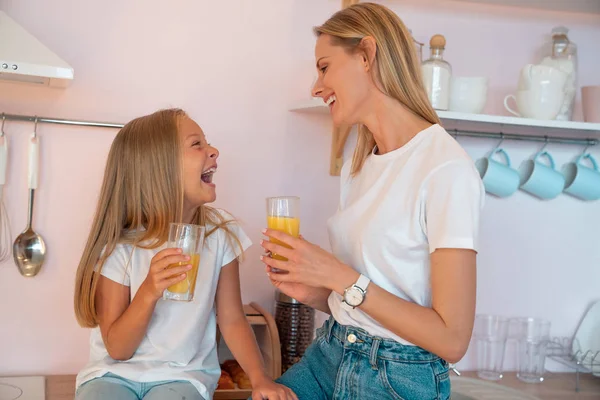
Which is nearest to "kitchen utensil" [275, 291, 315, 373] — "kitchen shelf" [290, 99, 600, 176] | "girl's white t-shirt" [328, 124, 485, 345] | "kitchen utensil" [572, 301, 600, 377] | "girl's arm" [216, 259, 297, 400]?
"girl's arm" [216, 259, 297, 400]

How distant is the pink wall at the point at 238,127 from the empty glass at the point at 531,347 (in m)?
0.07

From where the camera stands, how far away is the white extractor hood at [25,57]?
1.43 m

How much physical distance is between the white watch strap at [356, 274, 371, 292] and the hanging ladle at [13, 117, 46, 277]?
2.89 feet

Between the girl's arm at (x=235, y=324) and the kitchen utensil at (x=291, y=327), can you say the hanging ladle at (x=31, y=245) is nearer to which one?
the girl's arm at (x=235, y=324)

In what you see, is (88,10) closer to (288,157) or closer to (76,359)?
(288,157)

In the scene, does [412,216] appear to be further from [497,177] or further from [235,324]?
[497,177]

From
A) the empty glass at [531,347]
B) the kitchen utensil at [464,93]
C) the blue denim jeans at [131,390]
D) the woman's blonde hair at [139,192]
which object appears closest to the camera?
the blue denim jeans at [131,390]

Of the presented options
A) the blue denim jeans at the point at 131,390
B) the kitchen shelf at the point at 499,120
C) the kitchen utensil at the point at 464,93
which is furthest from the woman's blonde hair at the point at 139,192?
the kitchen utensil at the point at 464,93

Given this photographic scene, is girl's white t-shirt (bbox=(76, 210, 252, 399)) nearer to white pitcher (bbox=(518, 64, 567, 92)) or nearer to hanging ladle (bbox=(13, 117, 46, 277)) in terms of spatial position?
hanging ladle (bbox=(13, 117, 46, 277))

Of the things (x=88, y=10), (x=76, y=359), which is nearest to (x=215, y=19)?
(x=88, y=10)

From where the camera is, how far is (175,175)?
1494 millimetres

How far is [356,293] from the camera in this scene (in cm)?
116

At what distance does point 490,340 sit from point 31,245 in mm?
1231

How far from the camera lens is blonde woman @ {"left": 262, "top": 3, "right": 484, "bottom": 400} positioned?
1.14 metres
